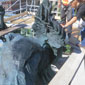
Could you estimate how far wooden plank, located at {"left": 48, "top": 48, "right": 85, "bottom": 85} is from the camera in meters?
1.67

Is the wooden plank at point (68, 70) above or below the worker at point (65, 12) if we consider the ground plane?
below

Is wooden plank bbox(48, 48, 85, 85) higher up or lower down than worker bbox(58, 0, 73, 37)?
lower down

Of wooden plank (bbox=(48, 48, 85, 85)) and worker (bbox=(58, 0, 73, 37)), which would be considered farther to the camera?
worker (bbox=(58, 0, 73, 37))

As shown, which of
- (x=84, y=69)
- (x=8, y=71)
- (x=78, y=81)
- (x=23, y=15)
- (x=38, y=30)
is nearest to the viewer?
(x=8, y=71)

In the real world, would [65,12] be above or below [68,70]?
above

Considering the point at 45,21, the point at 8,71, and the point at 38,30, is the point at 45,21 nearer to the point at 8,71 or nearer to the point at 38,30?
the point at 38,30

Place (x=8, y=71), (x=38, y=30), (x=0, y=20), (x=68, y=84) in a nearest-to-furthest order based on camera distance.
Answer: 1. (x=8, y=71)
2. (x=68, y=84)
3. (x=38, y=30)
4. (x=0, y=20)

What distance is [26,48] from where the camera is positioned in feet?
4.99

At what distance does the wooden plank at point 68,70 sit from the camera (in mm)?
1672

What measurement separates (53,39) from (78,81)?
55cm

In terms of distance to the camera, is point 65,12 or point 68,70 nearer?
point 68,70

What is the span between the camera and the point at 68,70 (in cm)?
189

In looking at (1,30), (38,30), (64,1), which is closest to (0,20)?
(1,30)

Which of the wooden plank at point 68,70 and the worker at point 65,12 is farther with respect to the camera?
the worker at point 65,12
